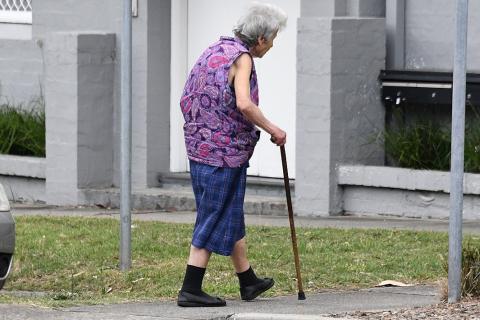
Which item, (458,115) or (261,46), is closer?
(458,115)

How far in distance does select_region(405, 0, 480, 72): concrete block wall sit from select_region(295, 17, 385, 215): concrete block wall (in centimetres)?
27

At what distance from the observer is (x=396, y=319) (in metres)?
7.64

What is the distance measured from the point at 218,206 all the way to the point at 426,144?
4713mm

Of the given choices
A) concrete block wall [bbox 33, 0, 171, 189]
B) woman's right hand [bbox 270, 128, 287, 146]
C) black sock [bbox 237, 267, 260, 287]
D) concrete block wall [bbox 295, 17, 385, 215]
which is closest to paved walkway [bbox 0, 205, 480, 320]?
black sock [bbox 237, 267, 260, 287]

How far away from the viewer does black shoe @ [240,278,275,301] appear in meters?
8.44

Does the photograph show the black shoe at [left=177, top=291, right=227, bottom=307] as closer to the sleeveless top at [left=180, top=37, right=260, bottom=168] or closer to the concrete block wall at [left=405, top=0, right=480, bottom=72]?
the sleeveless top at [left=180, top=37, right=260, bottom=168]

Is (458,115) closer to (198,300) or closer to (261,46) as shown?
(261,46)

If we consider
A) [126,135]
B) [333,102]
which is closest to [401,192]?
[333,102]

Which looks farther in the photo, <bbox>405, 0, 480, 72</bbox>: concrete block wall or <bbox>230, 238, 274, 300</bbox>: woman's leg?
<bbox>405, 0, 480, 72</bbox>: concrete block wall

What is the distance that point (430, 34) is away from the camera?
12.8 meters

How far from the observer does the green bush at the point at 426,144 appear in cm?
1252

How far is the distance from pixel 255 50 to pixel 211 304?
4.89 feet

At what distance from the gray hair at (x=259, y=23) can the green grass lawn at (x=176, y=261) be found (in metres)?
1.61

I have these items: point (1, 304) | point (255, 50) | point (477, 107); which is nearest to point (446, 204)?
point (477, 107)
